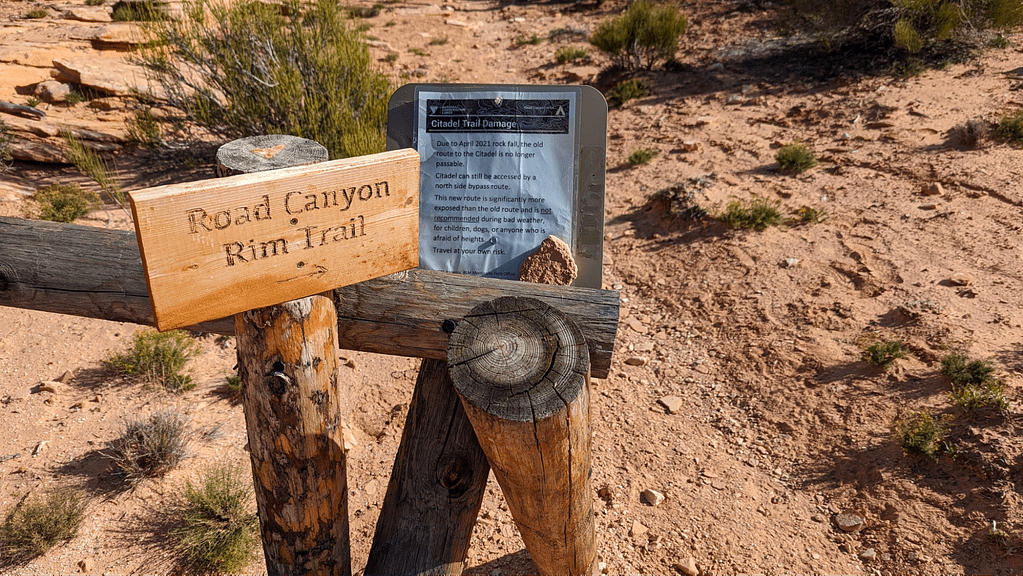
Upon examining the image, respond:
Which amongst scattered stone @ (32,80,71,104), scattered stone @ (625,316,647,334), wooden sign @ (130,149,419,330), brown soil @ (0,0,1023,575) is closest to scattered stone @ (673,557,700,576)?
brown soil @ (0,0,1023,575)

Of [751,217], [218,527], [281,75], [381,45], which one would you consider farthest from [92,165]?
[381,45]

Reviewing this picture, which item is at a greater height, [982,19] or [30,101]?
[982,19]

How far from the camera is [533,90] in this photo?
2.34m

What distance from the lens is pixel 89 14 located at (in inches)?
367

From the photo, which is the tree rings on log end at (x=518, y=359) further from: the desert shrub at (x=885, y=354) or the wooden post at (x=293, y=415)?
the desert shrub at (x=885, y=354)

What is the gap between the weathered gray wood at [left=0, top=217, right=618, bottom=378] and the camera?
6.03 ft

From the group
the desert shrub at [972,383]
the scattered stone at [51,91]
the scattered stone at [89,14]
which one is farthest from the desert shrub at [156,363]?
the scattered stone at [89,14]

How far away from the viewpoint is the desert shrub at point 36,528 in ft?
7.94

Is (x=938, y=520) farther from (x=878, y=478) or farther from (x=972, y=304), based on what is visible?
(x=972, y=304)

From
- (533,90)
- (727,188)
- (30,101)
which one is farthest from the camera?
(30,101)

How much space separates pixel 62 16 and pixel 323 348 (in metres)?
11.5

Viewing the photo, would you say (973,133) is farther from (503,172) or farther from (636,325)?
(503,172)

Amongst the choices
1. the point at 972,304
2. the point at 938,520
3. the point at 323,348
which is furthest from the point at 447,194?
the point at 972,304

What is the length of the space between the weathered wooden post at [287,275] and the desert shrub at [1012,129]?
20.1ft
